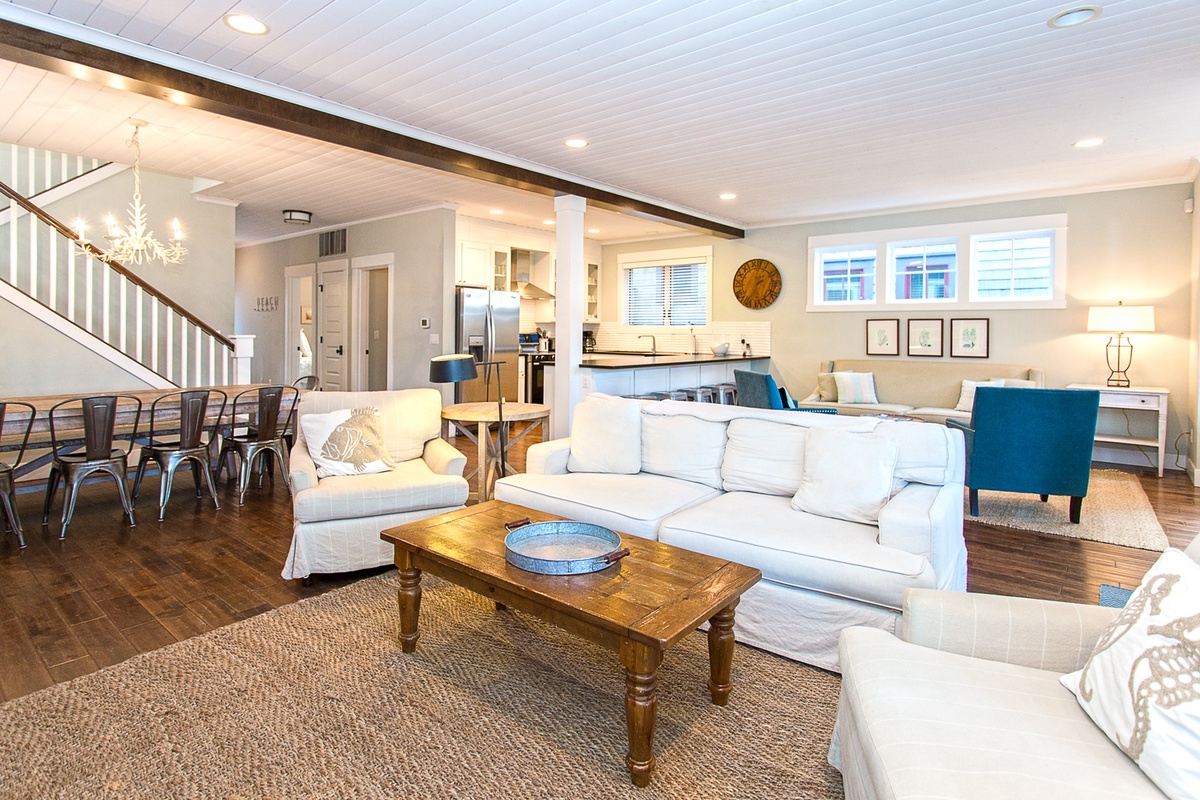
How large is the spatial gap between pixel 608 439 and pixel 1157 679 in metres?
2.62

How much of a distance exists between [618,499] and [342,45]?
2.57m

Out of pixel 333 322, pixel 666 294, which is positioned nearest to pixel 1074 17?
pixel 666 294

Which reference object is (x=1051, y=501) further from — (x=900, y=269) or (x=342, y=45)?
(x=342, y=45)

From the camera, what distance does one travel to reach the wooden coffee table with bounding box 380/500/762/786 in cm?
175

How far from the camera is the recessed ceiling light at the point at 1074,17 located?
2723 millimetres

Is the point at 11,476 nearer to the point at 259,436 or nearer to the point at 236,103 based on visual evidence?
the point at 259,436

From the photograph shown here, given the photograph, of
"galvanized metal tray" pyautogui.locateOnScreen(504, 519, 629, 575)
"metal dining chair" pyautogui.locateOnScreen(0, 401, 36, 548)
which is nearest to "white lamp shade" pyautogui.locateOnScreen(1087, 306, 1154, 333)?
"galvanized metal tray" pyautogui.locateOnScreen(504, 519, 629, 575)

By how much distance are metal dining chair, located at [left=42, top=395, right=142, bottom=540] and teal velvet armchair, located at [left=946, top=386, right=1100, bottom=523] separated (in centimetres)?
549

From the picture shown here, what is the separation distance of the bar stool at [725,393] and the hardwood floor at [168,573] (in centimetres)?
330

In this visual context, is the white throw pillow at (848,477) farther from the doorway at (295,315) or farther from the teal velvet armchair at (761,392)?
the doorway at (295,315)

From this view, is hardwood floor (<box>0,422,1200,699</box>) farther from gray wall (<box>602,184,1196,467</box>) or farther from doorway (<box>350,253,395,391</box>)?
doorway (<box>350,253,395,391</box>)

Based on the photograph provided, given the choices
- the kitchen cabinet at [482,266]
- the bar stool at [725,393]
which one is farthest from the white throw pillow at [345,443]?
the bar stool at [725,393]

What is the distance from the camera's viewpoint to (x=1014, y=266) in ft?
21.8

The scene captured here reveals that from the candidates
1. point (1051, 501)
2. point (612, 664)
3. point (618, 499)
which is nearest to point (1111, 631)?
point (612, 664)
